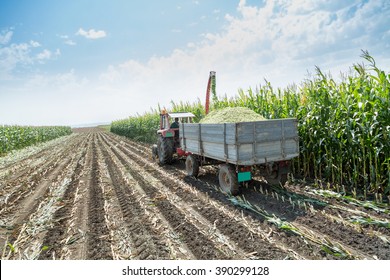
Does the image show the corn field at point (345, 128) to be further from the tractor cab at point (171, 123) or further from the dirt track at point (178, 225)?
the tractor cab at point (171, 123)

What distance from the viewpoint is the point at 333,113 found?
271 inches

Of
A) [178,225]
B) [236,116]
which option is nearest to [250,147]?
[236,116]

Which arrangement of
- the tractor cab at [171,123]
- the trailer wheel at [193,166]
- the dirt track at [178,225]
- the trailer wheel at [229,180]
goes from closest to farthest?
the dirt track at [178,225] → the trailer wheel at [229,180] → the trailer wheel at [193,166] → the tractor cab at [171,123]

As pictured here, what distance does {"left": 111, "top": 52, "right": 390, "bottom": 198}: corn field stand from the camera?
5984 mm

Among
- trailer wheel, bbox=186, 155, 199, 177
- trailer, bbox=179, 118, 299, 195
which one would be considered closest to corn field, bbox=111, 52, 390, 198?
trailer, bbox=179, 118, 299, 195

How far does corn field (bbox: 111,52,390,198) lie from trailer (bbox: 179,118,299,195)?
1182 millimetres

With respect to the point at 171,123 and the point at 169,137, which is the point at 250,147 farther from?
the point at 171,123

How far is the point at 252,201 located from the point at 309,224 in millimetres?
1496

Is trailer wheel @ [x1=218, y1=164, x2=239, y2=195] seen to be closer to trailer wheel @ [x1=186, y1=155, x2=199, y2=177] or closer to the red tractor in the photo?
trailer wheel @ [x1=186, y1=155, x2=199, y2=177]

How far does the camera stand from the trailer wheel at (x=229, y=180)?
636 centimetres

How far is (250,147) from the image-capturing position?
595 centimetres

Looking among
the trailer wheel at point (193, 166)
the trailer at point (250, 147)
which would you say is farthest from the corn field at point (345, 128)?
the trailer wheel at point (193, 166)

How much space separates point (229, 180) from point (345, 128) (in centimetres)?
294
